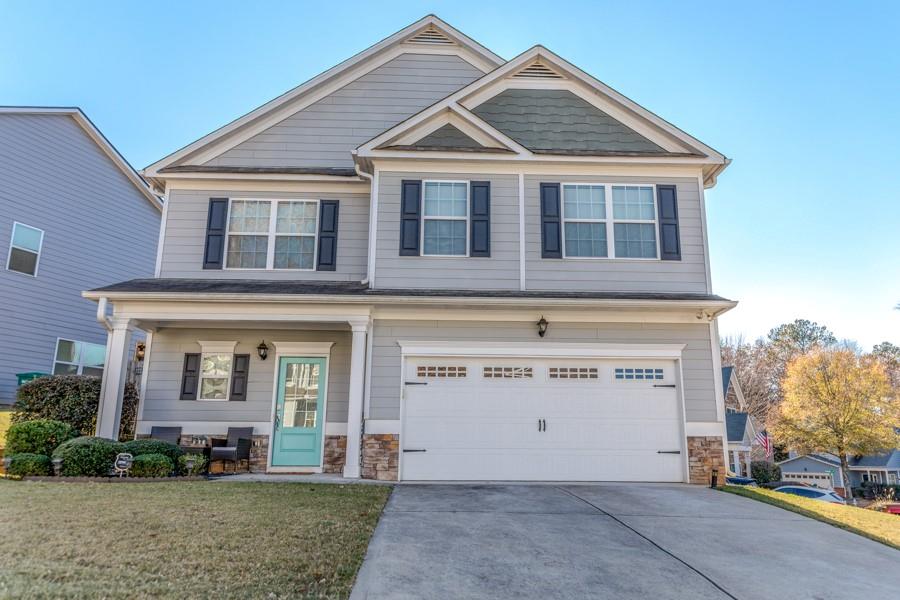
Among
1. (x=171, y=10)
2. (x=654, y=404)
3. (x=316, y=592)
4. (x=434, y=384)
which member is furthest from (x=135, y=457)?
(x=171, y=10)

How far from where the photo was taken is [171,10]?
46.2 feet

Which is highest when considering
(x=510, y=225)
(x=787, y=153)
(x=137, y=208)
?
(x=787, y=153)

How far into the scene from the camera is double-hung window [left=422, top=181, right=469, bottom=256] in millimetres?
9648

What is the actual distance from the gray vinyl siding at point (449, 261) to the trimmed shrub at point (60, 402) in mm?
5528

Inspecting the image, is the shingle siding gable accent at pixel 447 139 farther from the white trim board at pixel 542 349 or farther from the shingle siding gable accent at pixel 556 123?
the white trim board at pixel 542 349

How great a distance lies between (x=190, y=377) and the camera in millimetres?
10062

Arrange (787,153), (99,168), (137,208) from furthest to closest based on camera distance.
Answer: (787,153)
(137,208)
(99,168)

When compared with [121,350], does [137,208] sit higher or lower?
higher

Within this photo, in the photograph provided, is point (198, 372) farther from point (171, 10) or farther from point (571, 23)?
point (571, 23)

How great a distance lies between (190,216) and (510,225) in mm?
6255

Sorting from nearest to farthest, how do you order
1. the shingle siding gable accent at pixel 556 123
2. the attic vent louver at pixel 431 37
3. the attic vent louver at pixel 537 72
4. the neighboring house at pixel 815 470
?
the shingle siding gable accent at pixel 556 123
the attic vent louver at pixel 537 72
the attic vent louver at pixel 431 37
the neighboring house at pixel 815 470

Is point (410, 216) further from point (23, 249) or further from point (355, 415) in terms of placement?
point (23, 249)

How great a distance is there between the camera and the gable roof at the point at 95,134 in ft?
43.7

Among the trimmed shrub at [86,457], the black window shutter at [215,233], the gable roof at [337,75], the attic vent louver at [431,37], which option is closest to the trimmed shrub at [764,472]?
the gable roof at [337,75]
